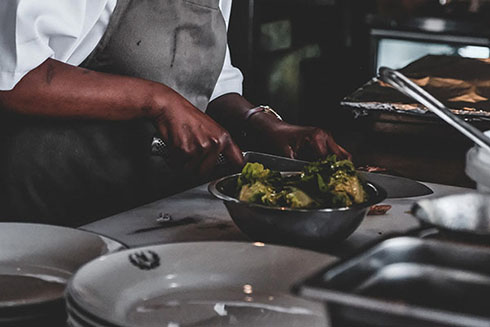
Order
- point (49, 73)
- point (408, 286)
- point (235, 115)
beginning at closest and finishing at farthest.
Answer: point (408, 286)
point (49, 73)
point (235, 115)

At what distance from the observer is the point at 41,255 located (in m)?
1.12

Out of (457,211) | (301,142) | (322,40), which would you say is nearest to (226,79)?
(301,142)

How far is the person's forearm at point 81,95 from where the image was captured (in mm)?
1618

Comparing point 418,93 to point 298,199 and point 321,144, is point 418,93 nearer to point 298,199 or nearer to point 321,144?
point 298,199

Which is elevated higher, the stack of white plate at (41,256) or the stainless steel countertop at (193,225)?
the stack of white plate at (41,256)

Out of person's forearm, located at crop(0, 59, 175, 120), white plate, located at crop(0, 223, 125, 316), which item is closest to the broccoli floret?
white plate, located at crop(0, 223, 125, 316)

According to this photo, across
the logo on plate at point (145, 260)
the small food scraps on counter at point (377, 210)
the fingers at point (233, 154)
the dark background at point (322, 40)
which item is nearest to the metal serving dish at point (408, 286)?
the logo on plate at point (145, 260)

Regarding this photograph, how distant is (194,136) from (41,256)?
2.02ft

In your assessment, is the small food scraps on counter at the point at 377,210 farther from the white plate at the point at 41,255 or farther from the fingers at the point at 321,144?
the white plate at the point at 41,255

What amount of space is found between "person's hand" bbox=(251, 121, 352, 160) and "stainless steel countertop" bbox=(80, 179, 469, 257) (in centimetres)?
33

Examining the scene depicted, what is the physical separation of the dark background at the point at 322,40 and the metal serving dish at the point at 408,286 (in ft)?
7.95

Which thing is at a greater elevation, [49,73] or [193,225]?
[49,73]

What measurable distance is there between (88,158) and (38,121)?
16cm

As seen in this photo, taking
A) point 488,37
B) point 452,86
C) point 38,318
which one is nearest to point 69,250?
point 38,318
